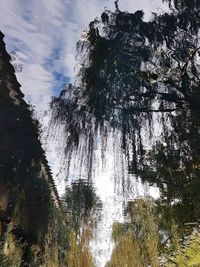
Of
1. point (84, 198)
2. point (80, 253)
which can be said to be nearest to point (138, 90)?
point (84, 198)

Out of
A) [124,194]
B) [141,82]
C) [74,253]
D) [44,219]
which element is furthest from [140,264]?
[44,219]

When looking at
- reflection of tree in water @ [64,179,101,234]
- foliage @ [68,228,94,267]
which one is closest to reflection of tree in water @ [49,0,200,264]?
reflection of tree in water @ [64,179,101,234]

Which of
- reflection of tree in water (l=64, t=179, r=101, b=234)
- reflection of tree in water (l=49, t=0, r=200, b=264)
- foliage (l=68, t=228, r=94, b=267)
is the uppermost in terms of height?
reflection of tree in water (l=49, t=0, r=200, b=264)

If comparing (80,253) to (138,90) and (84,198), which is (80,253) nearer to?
(84,198)

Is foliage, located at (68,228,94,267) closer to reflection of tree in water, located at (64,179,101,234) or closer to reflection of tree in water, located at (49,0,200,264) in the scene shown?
reflection of tree in water, located at (64,179,101,234)

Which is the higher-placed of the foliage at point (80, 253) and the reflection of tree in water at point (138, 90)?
the reflection of tree in water at point (138, 90)

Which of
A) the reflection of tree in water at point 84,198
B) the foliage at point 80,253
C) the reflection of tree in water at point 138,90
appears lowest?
the foliage at point 80,253

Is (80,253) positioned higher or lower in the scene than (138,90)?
lower

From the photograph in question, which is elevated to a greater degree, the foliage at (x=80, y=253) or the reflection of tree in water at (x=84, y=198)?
the reflection of tree in water at (x=84, y=198)

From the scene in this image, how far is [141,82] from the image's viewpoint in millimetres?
5000

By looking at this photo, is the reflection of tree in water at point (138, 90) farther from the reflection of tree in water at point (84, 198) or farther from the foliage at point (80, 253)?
the foliage at point (80, 253)

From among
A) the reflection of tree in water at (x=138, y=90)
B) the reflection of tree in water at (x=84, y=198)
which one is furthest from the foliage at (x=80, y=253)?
the reflection of tree in water at (x=138, y=90)

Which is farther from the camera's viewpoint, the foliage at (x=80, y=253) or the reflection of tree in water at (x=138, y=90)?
the foliage at (x=80, y=253)

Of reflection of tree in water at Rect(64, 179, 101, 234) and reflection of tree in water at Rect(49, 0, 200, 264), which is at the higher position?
reflection of tree in water at Rect(49, 0, 200, 264)
